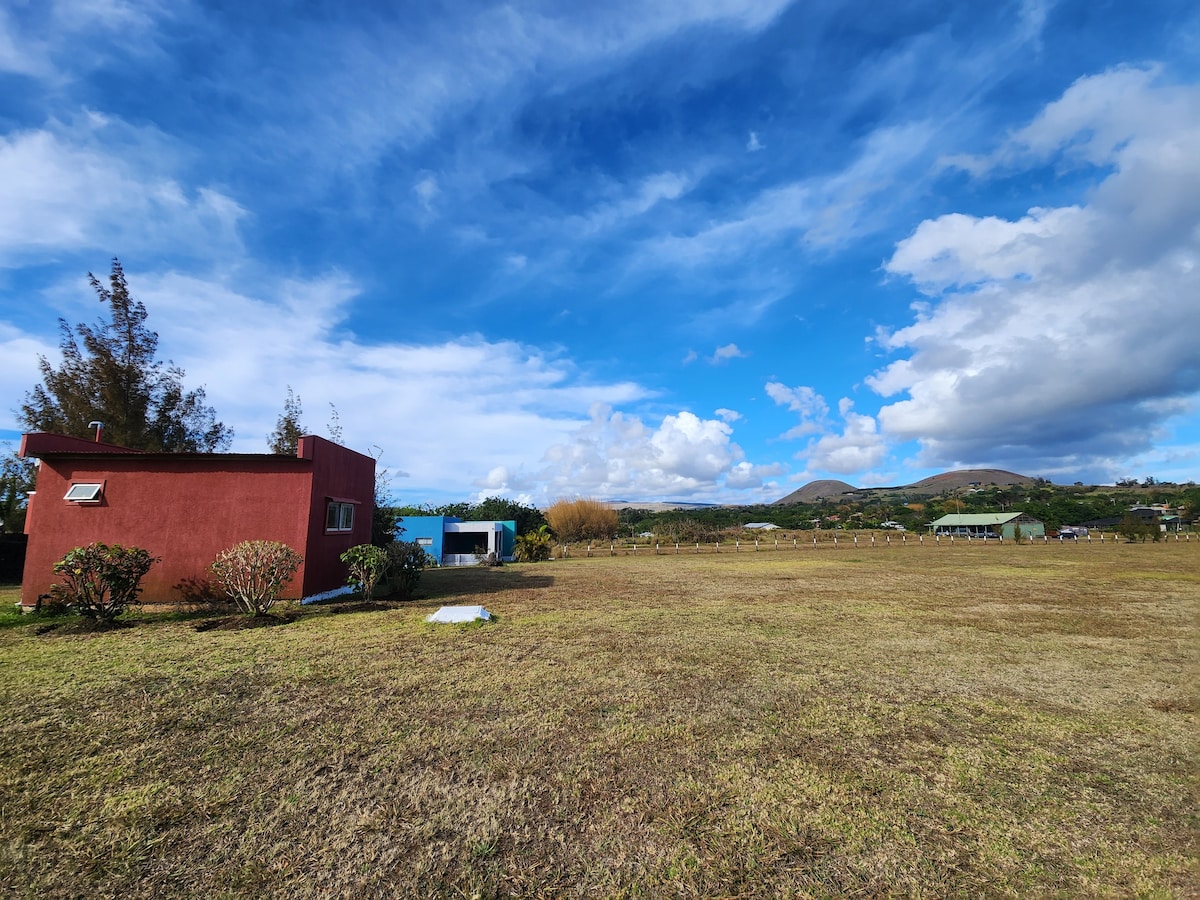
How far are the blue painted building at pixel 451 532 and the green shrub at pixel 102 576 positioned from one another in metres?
15.8

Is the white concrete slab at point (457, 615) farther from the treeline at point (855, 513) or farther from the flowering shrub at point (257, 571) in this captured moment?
the treeline at point (855, 513)

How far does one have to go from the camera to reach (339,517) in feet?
41.3

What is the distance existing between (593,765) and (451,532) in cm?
2428

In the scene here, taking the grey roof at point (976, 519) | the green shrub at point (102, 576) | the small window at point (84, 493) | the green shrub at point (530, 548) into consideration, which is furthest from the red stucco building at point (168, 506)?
the grey roof at point (976, 519)

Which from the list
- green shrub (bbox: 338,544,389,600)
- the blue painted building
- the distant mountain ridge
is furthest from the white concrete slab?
the distant mountain ridge

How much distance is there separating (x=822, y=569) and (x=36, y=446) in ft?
72.3

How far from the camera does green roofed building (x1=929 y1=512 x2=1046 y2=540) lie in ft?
188

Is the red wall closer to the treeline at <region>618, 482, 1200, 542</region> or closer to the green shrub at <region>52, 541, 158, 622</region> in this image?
the green shrub at <region>52, 541, 158, 622</region>

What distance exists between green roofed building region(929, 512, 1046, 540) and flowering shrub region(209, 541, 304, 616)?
63.9 m

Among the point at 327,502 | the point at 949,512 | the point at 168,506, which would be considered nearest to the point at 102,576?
the point at 168,506

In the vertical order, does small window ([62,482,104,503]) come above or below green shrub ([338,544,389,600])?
above

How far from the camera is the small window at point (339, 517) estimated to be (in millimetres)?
12008

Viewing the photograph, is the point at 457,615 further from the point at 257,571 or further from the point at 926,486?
the point at 926,486

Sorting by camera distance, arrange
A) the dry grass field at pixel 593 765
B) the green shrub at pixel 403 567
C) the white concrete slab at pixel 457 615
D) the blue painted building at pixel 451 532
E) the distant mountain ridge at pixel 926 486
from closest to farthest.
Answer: the dry grass field at pixel 593 765 < the white concrete slab at pixel 457 615 < the green shrub at pixel 403 567 < the blue painted building at pixel 451 532 < the distant mountain ridge at pixel 926 486
